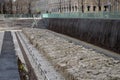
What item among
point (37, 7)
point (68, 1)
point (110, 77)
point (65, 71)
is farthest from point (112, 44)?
point (37, 7)

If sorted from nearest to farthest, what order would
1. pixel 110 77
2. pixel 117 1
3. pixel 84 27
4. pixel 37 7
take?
pixel 110 77, pixel 84 27, pixel 117 1, pixel 37 7

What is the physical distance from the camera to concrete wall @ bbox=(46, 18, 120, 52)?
85.0 feet

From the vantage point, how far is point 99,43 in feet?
98.0

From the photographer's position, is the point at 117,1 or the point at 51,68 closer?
the point at 51,68

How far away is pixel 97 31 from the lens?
31.8m

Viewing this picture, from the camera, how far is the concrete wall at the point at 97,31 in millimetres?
25922

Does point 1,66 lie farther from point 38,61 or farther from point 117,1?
point 117,1

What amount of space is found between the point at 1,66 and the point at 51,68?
8.14ft

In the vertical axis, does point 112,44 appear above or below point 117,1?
below

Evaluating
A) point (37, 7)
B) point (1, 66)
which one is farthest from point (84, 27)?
point (37, 7)

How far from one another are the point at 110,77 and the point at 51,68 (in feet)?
15.8

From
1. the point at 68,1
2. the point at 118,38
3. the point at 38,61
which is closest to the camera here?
the point at 38,61

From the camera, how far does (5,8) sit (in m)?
108

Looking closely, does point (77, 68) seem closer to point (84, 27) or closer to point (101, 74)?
point (101, 74)
